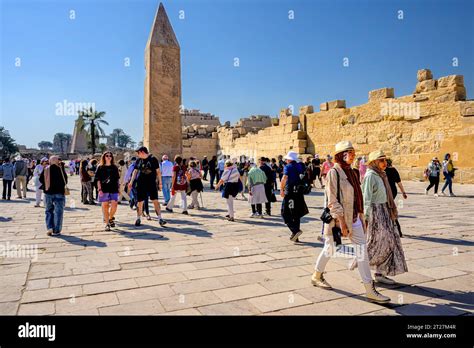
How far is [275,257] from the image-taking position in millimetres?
5137

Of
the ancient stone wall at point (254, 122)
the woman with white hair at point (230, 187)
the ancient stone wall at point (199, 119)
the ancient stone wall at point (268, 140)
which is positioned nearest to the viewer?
the woman with white hair at point (230, 187)

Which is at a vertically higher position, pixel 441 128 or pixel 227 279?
pixel 441 128

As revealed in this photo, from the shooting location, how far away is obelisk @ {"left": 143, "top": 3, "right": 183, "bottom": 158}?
17.0 m

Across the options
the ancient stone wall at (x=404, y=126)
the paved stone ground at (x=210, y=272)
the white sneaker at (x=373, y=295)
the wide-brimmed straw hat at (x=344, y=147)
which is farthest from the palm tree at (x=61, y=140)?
the white sneaker at (x=373, y=295)

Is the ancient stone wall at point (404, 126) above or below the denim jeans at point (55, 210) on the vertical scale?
above

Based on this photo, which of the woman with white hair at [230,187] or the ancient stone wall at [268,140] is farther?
the ancient stone wall at [268,140]

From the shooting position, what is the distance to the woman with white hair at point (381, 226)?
3.90 meters

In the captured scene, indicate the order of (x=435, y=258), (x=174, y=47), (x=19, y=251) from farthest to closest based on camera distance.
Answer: (x=174, y=47)
(x=19, y=251)
(x=435, y=258)

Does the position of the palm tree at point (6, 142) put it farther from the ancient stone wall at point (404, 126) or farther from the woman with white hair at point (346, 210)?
the woman with white hair at point (346, 210)

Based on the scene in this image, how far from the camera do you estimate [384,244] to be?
12.8 ft

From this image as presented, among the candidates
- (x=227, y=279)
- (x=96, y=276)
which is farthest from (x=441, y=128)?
(x=96, y=276)

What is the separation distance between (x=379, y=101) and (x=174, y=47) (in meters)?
9.95

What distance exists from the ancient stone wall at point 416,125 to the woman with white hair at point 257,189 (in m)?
9.35
